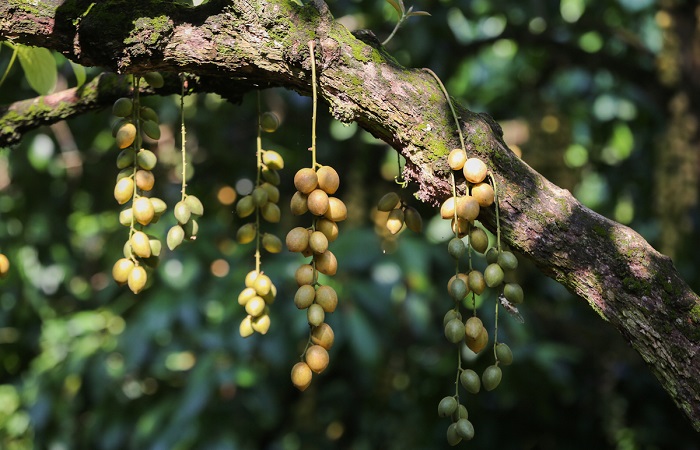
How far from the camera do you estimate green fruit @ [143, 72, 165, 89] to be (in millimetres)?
1147

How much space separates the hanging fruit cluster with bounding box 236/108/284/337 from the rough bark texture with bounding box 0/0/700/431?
0.56ft

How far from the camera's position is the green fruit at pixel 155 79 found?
45.2 inches

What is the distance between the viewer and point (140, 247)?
1.06 m

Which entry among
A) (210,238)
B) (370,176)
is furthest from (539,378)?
A: (210,238)

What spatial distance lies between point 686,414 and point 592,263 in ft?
0.64

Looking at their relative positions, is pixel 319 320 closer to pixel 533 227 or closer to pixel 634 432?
pixel 533 227

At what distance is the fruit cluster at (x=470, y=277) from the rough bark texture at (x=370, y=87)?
0.03 metres

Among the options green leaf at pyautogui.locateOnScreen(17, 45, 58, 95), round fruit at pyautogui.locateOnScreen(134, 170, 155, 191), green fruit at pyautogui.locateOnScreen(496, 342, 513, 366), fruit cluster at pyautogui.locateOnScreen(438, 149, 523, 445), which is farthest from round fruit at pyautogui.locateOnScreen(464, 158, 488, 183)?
green leaf at pyautogui.locateOnScreen(17, 45, 58, 95)

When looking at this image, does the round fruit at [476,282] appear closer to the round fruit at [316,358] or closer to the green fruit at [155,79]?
the round fruit at [316,358]

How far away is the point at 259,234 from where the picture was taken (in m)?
1.14

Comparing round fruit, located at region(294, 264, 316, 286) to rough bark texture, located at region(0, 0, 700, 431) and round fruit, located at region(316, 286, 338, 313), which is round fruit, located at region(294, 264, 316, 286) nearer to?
round fruit, located at region(316, 286, 338, 313)

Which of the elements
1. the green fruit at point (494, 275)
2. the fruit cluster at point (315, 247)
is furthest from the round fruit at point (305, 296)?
the green fruit at point (494, 275)

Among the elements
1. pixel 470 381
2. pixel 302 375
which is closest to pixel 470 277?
pixel 470 381

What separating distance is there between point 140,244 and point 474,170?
1.44 feet
